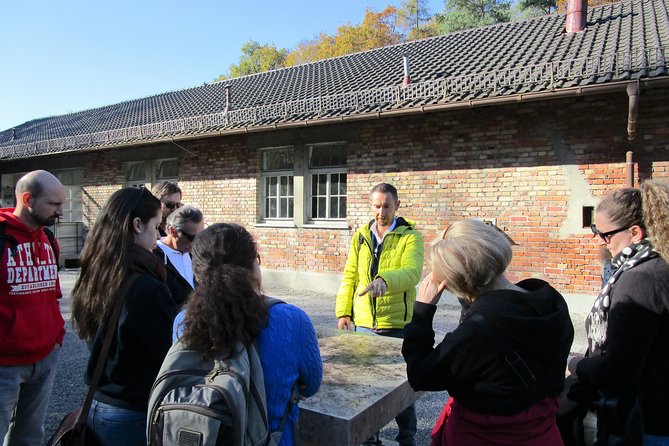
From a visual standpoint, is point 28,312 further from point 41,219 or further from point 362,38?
point 362,38

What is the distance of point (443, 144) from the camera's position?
8805 mm

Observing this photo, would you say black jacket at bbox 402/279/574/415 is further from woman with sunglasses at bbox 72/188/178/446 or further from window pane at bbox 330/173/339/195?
window pane at bbox 330/173/339/195

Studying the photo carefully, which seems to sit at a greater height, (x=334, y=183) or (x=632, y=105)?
(x=632, y=105)

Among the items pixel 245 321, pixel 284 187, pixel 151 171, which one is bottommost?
pixel 245 321

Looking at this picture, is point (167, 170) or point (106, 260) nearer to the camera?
point (106, 260)

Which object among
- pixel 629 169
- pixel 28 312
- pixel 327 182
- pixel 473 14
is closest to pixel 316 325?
pixel 28 312

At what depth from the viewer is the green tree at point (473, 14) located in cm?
2755

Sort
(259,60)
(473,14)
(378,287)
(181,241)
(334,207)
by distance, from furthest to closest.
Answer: (259,60) → (473,14) → (334,207) → (181,241) → (378,287)

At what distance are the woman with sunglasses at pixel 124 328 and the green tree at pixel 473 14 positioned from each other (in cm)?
2870

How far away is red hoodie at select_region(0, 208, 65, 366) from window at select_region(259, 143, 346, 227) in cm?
754

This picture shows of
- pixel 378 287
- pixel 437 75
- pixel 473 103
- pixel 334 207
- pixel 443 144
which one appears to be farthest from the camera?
pixel 334 207

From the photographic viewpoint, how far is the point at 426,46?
13336mm

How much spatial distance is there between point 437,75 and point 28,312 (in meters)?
9.00

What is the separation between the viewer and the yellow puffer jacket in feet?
11.0
